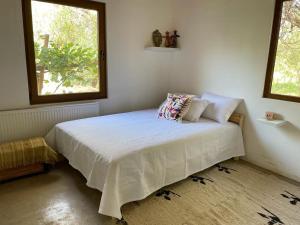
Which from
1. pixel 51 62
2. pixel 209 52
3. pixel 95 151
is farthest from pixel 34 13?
pixel 209 52

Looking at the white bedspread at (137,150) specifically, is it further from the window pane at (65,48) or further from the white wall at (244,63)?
the window pane at (65,48)

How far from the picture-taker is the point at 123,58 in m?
3.43

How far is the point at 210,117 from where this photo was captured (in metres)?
3.12

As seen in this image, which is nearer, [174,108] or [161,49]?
[174,108]

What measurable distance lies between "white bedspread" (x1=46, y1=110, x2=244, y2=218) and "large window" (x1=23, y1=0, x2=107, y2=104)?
56 centimetres

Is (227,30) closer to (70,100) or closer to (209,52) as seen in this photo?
(209,52)

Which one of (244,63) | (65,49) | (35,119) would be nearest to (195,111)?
(244,63)

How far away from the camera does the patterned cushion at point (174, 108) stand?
9.67ft

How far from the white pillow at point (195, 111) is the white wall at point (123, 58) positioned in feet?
3.44

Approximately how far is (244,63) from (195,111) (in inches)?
35.2

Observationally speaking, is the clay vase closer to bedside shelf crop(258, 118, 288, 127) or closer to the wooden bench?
bedside shelf crop(258, 118, 288, 127)

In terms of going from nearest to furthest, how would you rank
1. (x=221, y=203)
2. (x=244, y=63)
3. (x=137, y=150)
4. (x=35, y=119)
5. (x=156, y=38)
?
(x=137, y=150), (x=221, y=203), (x=35, y=119), (x=244, y=63), (x=156, y=38)

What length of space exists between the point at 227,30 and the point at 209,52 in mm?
395

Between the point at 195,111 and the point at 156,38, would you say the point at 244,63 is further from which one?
the point at 156,38
